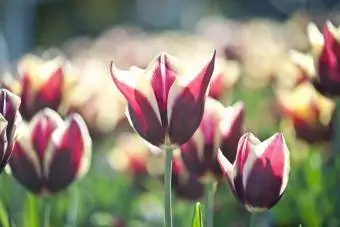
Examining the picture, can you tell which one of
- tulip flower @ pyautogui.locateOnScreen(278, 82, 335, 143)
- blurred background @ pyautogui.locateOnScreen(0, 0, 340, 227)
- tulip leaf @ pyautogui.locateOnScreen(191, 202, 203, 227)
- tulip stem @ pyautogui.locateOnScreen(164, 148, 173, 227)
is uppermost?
tulip stem @ pyautogui.locateOnScreen(164, 148, 173, 227)

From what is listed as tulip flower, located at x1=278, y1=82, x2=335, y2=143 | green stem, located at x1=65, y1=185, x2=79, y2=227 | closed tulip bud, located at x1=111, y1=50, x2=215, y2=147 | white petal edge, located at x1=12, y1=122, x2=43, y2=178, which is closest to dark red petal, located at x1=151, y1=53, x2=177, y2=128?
closed tulip bud, located at x1=111, y1=50, x2=215, y2=147

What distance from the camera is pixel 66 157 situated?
113 cm

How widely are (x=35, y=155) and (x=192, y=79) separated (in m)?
0.26

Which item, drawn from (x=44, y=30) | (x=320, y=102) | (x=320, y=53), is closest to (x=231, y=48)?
(x=320, y=102)

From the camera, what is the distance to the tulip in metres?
1.22

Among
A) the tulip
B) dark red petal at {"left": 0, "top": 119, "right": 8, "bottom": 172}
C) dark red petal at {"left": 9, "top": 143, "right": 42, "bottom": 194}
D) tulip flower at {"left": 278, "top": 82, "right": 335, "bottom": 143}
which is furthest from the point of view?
tulip flower at {"left": 278, "top": 82, "right": 335, "bottom": 143}

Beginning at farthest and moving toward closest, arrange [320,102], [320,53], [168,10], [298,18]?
1. [168,10]
2. [298,18]
3. [320,102]
4. [320,53]

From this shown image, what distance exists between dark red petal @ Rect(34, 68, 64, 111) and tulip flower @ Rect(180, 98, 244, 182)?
33cm

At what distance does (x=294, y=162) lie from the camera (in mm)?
1798

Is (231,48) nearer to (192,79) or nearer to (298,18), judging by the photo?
(298,18)

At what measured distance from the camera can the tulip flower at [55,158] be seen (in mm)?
1122

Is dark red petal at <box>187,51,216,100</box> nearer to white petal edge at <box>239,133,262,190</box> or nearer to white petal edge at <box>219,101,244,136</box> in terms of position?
white petal edge at <box>239,133,262,190</box>

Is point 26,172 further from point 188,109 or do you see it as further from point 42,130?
point 188,109

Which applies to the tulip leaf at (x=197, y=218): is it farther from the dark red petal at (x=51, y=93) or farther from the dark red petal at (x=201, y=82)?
the dark red petal at (x=51, y=93)
